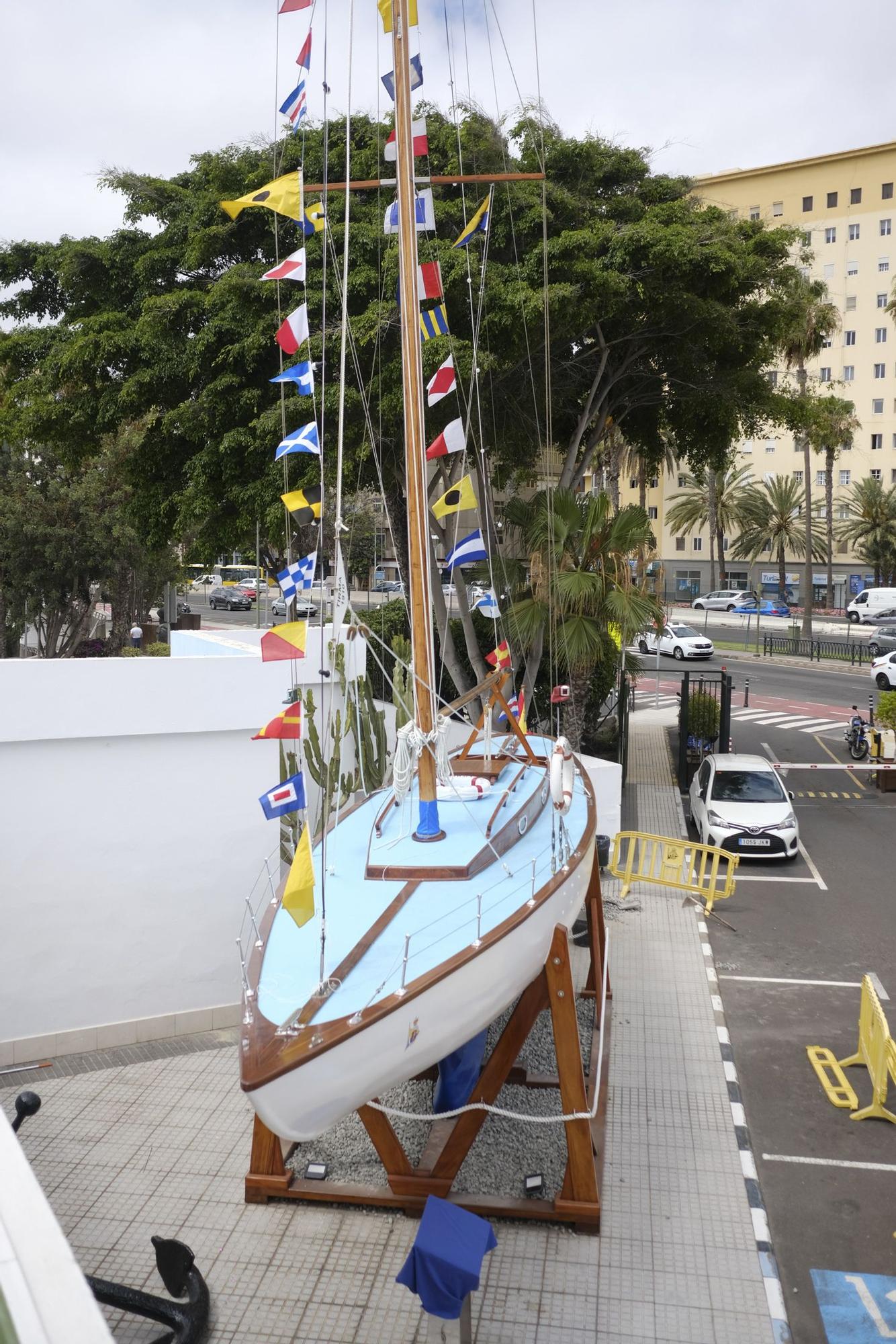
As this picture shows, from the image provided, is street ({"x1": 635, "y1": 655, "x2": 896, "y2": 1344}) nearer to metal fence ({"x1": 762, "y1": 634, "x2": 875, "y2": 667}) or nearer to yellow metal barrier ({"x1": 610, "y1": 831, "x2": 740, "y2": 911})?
yellow metal barrier ({"x1": 610, "y1": 831, "x2": 740, "y2": 911})

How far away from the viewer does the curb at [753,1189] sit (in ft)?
19.5

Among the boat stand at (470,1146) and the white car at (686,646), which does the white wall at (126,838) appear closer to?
the boat stand at (470,1146)

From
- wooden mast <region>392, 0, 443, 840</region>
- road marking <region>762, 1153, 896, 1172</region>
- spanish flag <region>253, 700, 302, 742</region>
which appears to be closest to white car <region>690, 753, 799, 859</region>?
road marking <region>762, 1153, 896, 1172</region>

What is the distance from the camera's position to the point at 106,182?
18609mm

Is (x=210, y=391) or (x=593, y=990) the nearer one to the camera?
(x=593, y=990)

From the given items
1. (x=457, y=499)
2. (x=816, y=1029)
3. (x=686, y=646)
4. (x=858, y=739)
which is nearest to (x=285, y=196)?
(x=457, y=499)

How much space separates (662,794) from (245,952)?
1044 cm

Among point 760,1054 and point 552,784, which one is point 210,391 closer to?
point 552,784

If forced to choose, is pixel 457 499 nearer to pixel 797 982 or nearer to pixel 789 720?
pixel 797 982

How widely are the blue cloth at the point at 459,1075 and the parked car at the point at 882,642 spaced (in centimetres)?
3227

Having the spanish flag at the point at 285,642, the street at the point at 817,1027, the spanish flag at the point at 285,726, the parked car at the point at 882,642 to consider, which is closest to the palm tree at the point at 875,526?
the parked car at the point at 882,642

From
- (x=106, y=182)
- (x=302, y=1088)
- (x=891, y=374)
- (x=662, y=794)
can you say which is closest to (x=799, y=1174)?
(x=302, y=1088)

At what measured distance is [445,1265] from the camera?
4.81 meters

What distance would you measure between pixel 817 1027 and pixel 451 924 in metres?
5.24
